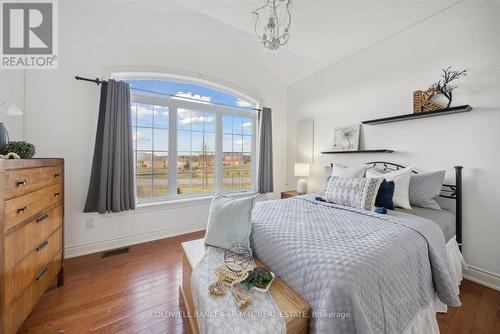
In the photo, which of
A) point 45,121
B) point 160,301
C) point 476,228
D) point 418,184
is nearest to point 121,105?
point 45,121

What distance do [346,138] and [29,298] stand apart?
3.52 m

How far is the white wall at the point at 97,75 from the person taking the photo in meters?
2.19

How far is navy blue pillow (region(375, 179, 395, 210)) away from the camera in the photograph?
1.87 m

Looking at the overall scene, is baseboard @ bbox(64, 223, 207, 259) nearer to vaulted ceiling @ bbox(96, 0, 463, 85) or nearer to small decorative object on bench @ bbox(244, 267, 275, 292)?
small decorative object on bench @ bbox(244, 267, 275, 292)

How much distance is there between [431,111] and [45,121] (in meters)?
4.08

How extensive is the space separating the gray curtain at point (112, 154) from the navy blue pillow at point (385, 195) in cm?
283

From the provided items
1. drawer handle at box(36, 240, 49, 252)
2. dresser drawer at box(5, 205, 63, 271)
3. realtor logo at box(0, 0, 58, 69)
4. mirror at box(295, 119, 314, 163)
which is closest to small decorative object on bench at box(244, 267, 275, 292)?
dresser drawer at box(5, 205, 63, 271)

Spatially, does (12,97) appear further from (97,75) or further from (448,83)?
(448,83)

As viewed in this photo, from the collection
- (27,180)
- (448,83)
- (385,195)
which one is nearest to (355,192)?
(385,195)

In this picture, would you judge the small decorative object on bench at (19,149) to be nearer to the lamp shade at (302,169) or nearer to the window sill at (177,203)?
the window sill at (177,203)

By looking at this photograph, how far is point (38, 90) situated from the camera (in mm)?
2115

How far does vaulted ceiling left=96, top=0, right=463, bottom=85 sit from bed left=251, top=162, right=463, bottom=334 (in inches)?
83.9

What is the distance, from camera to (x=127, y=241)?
259cm

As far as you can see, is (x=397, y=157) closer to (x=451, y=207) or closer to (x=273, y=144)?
(x=451, y=207)
